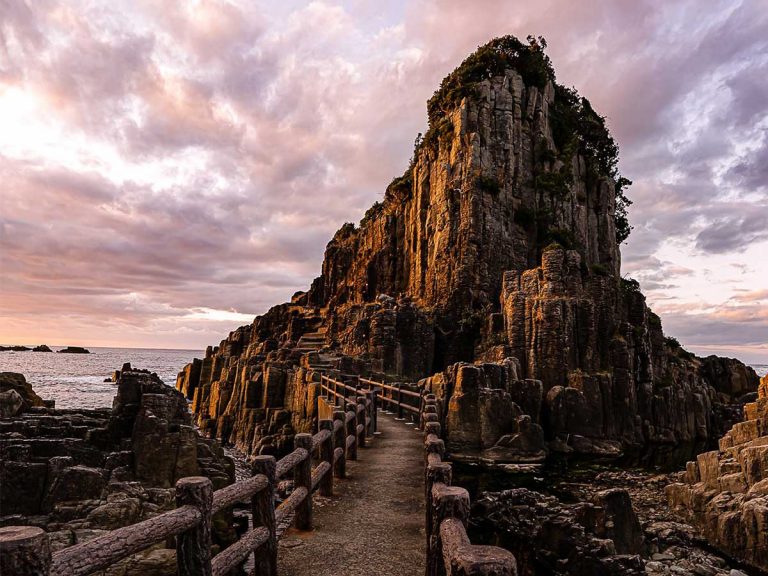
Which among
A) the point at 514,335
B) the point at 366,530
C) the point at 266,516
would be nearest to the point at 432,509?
the point at 266,516

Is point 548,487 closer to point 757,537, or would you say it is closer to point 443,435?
point 443,435

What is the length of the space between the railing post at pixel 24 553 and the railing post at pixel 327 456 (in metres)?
6.70

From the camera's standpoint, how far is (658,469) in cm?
2625

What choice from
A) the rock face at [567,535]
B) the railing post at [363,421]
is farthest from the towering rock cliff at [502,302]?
the railing post at [363,421]

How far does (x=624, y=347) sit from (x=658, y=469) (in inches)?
442

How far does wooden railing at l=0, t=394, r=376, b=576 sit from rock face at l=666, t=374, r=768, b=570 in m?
12.3

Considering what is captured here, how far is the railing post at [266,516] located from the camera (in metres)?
6.32

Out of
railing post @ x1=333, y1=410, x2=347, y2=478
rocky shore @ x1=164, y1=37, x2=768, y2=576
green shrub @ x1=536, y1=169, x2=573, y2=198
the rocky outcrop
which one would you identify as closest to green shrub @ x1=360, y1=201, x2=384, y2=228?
rocky shore @ x1=164, y1=37, x2=768, y2=576

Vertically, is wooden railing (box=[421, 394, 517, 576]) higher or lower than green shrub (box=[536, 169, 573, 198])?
lower

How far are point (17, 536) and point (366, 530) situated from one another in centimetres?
578

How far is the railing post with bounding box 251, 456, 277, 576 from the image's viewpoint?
6.32 meters

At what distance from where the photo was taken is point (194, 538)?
16.4 feet

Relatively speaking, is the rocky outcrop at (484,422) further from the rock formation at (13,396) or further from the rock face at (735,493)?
the rock formation at (13,396)

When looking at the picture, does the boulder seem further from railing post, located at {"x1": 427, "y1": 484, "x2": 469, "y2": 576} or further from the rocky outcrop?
railing post, located at {"x1": 427, "y1": 484, "x2": 469, "y2": 576}
